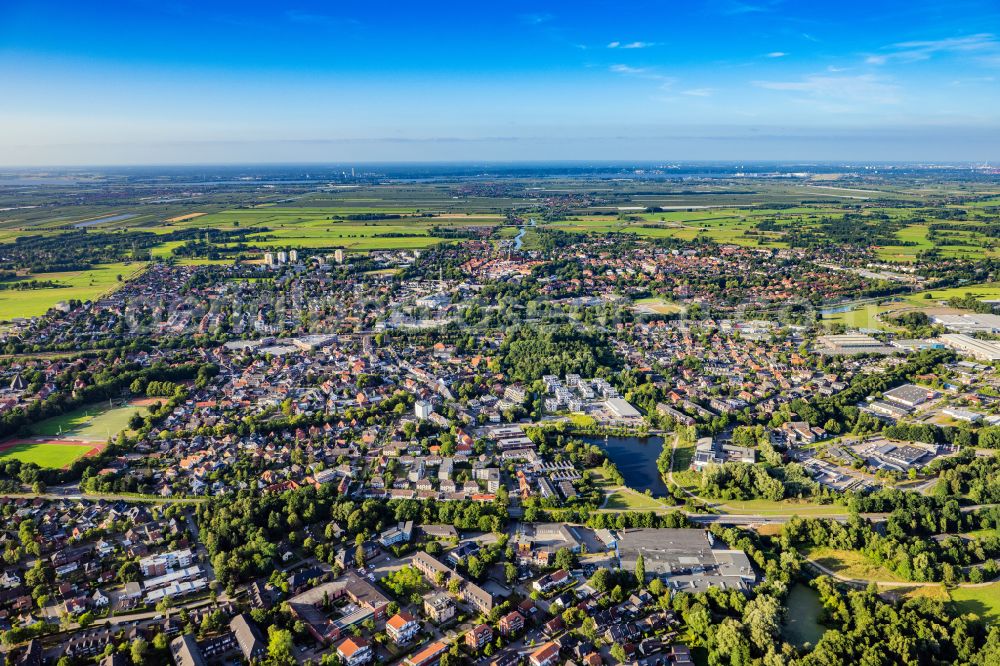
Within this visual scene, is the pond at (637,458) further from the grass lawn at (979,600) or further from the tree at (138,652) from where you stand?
the tree at (138,652)

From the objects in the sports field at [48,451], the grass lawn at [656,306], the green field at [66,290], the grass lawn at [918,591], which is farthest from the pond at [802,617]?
the green field at [66,290]

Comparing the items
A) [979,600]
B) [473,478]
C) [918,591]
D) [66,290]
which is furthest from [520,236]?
[979,600]

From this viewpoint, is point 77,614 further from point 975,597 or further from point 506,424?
point 975,597

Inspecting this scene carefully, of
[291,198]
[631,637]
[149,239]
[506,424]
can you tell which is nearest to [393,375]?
[506,424]

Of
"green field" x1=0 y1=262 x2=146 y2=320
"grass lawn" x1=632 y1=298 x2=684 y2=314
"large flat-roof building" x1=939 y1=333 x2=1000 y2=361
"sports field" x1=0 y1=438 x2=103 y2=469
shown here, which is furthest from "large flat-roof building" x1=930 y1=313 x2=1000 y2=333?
"green field" x1=0 y1=262 x2=146 y2=320

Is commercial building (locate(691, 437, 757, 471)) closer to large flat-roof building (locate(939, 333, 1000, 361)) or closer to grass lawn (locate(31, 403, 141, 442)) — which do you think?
large flat-roof building (locate(939, 333, 1000, 361))
